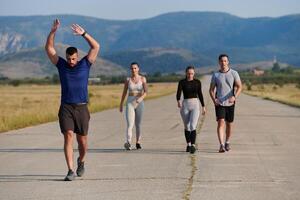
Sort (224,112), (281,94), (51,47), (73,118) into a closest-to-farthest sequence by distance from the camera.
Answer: (51,47)
(73,118)
(224,112)
(281,94)

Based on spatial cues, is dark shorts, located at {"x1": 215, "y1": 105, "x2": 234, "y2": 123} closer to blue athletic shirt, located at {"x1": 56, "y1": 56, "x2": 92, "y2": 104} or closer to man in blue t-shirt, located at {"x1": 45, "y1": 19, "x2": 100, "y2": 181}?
man in blue t-shirt, located at {"x1": 45, "y1": 19, "x2": 100, "y2": 181}

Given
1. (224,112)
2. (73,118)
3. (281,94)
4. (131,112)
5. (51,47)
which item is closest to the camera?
(51,47)

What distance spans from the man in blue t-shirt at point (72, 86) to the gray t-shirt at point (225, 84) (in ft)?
14.2

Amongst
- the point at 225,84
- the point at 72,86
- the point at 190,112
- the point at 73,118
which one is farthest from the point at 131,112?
the point at 72,86

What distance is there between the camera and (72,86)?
10.8 m

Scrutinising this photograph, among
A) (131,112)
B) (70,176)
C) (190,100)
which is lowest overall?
(70,176)

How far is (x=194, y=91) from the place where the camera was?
14.8 m

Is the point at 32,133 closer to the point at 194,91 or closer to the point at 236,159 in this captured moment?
the point at 194,91

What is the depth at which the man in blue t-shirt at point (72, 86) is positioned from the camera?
1064 centimetres

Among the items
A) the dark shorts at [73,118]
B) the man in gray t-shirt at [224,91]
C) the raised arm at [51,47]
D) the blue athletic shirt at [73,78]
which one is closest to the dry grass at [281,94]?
the man in gray t-shirt at [224,91]

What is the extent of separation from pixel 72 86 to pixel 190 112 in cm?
448

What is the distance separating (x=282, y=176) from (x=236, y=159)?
2.42m

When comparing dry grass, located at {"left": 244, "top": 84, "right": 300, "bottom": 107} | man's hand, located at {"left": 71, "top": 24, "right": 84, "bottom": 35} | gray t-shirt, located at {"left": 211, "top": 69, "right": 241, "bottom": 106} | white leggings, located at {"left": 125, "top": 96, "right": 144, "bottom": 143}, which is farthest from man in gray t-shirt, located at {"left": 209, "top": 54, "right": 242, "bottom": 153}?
dry grass, located at {"left": 244, "top": 84, "right": 300, "bottom": 107}

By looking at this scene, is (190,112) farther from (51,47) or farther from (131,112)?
(51,47)
